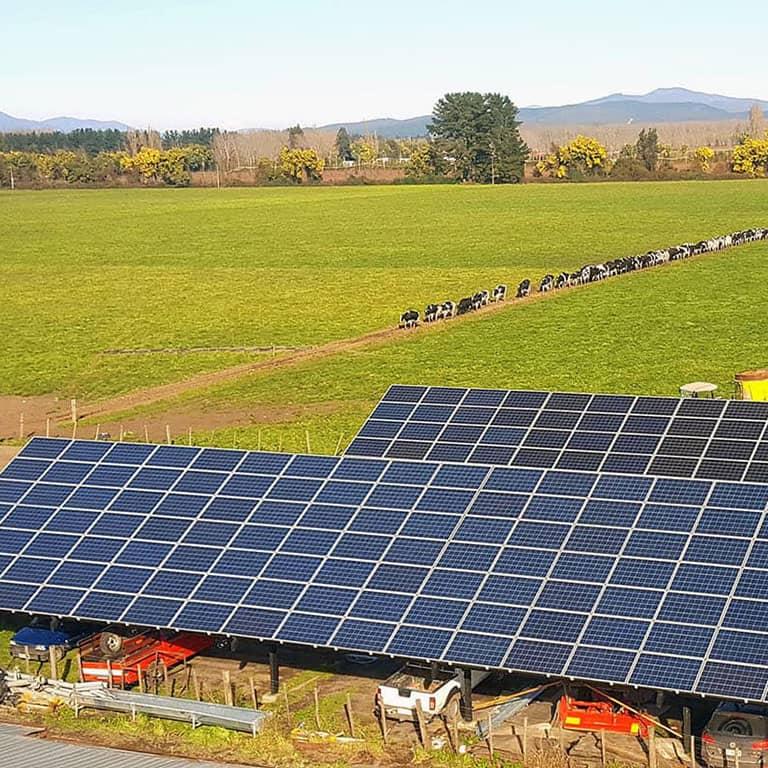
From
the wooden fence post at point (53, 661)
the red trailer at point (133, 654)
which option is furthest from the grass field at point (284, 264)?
the wooden fence post at point (53, 661)

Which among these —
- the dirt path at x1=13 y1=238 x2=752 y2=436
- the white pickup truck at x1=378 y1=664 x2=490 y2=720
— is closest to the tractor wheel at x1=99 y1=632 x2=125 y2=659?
the white pickup truck at x1=378 y1=664 x2=490 y2=720

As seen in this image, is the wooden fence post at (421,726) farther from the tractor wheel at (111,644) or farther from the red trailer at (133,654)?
the tractor wheel at (111,644)

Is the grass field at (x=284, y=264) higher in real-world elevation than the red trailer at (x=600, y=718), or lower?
higher

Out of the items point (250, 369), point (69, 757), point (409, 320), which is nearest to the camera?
point (69, 757)

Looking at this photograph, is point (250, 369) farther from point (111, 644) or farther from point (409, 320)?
point (111, 644)

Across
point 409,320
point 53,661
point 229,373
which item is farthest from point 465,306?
point 53,661

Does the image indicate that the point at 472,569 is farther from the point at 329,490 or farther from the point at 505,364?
the point at 505,364

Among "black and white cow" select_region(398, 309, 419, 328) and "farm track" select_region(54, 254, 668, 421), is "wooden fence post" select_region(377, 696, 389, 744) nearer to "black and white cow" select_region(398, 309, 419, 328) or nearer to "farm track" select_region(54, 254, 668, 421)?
"farm track" select_region(54, 254, 668, 421)

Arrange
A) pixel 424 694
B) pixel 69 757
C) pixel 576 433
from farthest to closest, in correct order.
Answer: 1. pixel 576 433
2. pixel 424 694
3. pixel 69 757
